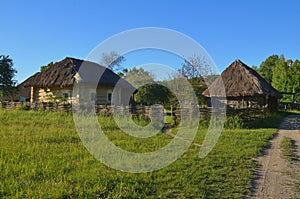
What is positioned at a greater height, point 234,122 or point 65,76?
point 65,76

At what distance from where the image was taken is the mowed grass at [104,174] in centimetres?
436

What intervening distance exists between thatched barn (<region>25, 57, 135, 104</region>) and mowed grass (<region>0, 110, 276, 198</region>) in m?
12.0

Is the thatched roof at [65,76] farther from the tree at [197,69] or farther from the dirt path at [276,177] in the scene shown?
the dirt path at [276,177]

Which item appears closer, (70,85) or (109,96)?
(70,85)

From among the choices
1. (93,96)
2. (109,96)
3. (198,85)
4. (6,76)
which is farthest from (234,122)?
(6,76)

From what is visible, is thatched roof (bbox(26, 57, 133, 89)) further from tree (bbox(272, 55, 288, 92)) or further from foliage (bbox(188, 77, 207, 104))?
tree (bbox(272, 55, 288, 92))

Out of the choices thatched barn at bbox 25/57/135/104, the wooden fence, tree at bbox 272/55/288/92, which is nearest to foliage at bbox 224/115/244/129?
the wooden fence

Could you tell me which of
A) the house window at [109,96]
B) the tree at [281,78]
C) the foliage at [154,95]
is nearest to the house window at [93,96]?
the house window at [109,96]

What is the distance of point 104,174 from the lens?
17.1 feet

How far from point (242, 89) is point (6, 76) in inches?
1054

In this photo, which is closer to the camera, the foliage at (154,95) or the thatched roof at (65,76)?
the thatched roof at (65,76)

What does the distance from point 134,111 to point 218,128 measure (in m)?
4.68

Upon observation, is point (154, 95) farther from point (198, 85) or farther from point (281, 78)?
point (281, 78)

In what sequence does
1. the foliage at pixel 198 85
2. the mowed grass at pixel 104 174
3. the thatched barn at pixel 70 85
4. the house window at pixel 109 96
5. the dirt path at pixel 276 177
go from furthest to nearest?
1. the foliage at pixel 198 85
2. the house window at pixel 109 96
3. the thatched barn at pixel 70 85
4. the dirt path at pixel 276 177
5. the mowed grass at pixel 104 174
